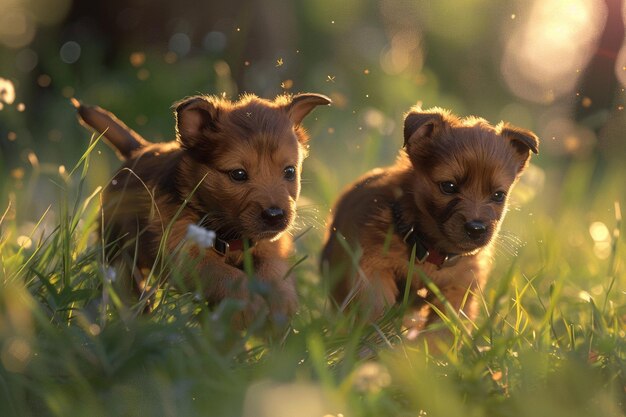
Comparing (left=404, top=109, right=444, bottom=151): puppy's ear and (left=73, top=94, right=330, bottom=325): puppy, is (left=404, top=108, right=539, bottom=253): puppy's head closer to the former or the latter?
(left=404, top=109, right=444, bottom=151): puppy's ear

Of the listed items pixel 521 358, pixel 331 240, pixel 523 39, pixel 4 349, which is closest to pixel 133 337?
pixel 4 349

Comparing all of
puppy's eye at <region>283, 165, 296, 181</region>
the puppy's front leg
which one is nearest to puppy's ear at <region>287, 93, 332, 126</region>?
puppy's eye at <region>283, 165, 296, 181</region>

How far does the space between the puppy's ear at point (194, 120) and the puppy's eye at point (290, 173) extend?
418 millimetres

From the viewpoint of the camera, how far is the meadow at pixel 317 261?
11.6 ft

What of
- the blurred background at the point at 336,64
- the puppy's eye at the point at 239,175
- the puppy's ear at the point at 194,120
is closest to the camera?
the puppy's eye at the point at 239,175

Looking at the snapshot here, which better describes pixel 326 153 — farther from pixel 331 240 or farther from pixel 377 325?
pixel 377 325

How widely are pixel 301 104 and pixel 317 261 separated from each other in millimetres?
1244

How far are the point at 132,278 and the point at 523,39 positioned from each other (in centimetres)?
767

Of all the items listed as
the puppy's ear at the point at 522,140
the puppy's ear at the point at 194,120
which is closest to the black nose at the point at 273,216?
the puppy's ear at the point at 194,120

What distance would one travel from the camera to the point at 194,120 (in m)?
4.80

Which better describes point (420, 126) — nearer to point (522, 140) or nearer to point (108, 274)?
point (522, 140)

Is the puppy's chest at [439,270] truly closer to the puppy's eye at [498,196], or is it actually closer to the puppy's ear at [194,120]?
the puppy's eye at [498,196]

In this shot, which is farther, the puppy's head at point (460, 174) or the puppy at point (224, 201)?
the puppy's head at point (460, 174)

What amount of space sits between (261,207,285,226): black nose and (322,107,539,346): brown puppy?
0.40 meters
